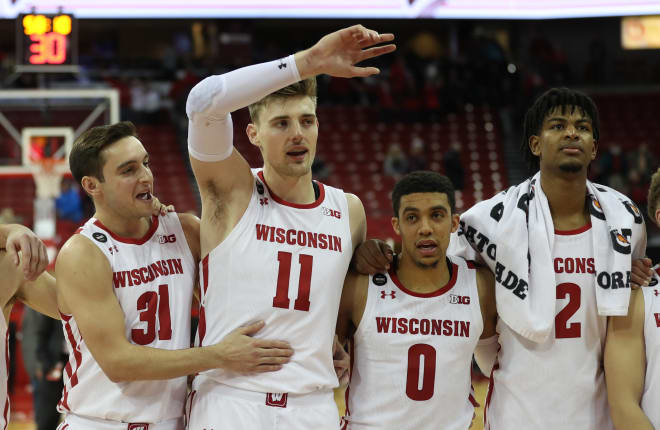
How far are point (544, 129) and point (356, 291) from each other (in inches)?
49.0

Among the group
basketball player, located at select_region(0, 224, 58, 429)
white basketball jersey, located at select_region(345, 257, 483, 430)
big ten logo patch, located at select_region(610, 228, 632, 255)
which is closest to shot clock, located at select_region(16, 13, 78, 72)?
basketball player, located at select_region(0, 224, 58, 429)

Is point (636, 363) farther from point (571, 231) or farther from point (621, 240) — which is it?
point (571, 231)

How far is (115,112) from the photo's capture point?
1222 centimetres

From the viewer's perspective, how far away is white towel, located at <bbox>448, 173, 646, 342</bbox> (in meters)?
3.93

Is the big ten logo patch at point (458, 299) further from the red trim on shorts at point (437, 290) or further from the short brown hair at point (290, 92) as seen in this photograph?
the short brown hair at point (290, 92)

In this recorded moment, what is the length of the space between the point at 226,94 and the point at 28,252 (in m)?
1.10

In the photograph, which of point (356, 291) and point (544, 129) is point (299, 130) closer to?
point (356, 291)

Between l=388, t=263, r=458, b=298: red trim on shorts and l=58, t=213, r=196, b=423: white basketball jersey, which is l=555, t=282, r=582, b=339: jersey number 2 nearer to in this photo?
l=388, t=263, r=458, b=298: red trim on shorts

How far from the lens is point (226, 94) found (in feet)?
11.4

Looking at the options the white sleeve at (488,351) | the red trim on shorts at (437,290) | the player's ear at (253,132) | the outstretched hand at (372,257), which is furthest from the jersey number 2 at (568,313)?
the player's ear at (253,132)

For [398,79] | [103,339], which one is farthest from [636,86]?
[103,339]

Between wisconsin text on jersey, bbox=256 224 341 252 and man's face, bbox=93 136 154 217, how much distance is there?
22.2 inches

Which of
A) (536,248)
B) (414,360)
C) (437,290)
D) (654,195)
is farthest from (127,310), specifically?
(654,195)

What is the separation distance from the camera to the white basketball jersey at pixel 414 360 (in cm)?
399
